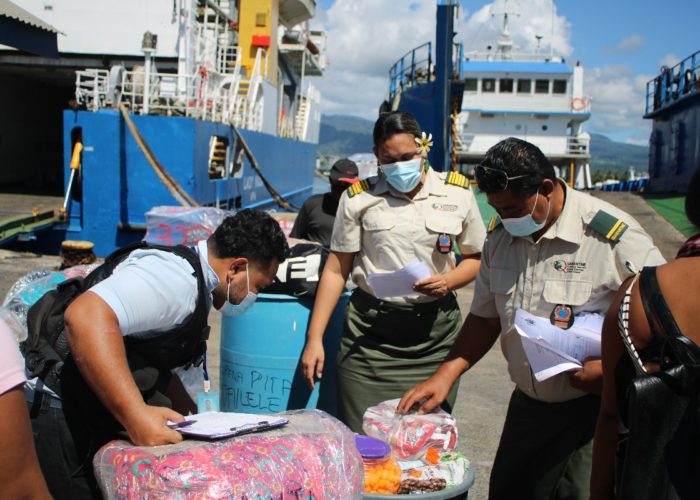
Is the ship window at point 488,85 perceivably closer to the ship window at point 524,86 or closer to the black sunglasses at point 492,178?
the ship window at point 524,86

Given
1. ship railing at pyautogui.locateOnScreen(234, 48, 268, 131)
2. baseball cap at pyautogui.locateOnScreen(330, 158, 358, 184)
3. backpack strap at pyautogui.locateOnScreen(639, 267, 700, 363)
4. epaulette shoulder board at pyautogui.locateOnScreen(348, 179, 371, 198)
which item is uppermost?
ship railing at pyautogui.locateOnScreen(234, 48, 268, 131)

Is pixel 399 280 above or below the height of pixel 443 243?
below

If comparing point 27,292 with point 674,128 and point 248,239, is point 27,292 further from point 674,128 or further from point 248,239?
point 674,128

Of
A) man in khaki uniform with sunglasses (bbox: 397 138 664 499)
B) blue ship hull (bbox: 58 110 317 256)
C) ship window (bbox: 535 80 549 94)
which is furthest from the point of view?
ship window (bbox: 535 80 549 94)

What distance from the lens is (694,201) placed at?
159cm

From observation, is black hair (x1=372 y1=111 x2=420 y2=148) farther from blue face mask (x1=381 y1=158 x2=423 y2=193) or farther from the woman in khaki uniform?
blue face mask (x1=381 y1=158 x2=423 y2=193)

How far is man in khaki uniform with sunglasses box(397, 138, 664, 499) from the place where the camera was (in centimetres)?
235

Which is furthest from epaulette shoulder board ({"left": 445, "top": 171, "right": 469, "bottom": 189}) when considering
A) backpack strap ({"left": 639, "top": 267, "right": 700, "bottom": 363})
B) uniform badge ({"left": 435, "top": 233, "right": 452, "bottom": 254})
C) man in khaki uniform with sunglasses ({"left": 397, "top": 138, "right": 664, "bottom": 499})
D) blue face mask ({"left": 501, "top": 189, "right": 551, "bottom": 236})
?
backpack strap ({"left": 639, "top": 267, "right": 700, "bottom": 363})

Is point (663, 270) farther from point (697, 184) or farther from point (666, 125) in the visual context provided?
point (666, 125)

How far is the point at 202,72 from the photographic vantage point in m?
14.5

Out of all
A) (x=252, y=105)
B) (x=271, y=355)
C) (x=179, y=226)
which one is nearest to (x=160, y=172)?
(x=179, y=226)

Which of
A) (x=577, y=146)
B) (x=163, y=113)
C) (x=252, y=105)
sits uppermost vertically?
(x=577, y=146)

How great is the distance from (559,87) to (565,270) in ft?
86.0

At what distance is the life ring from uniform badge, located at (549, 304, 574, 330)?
2580 cm
